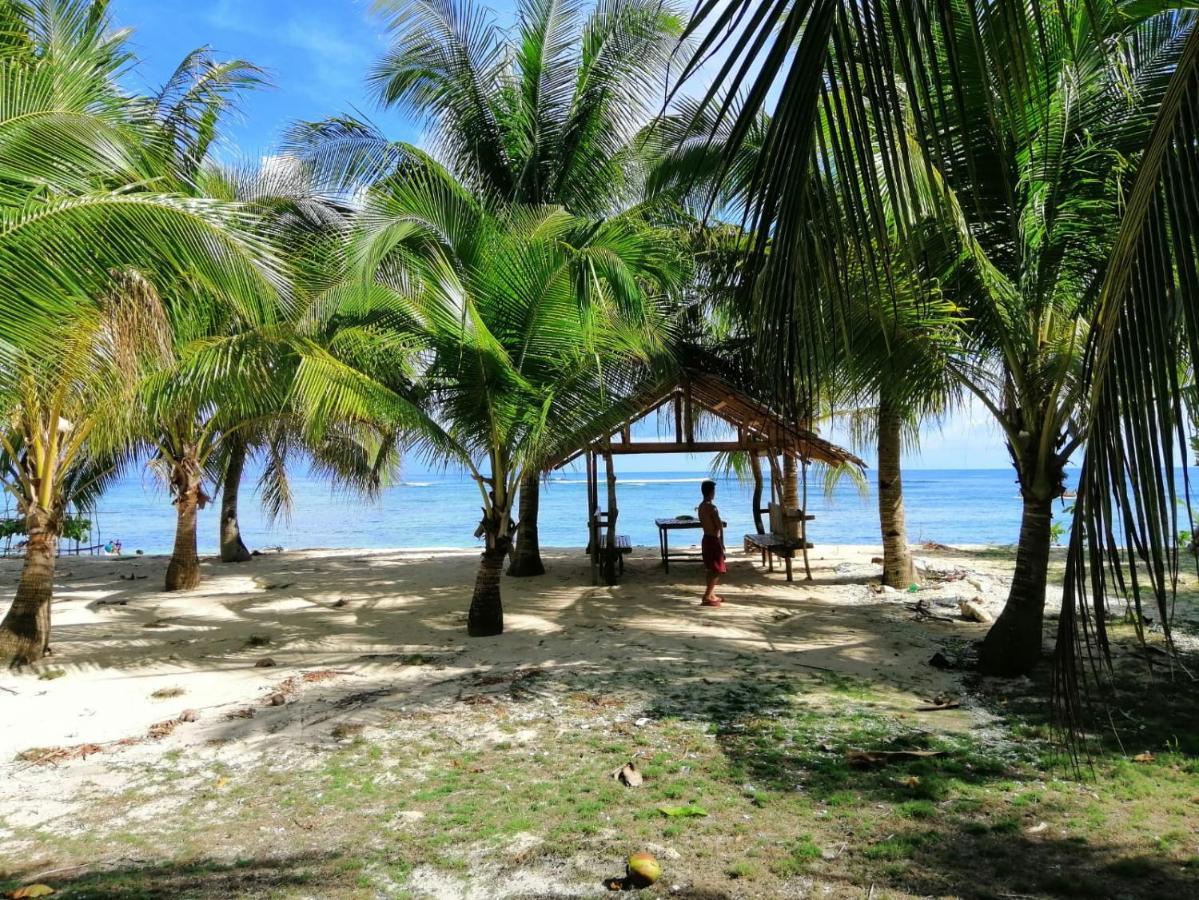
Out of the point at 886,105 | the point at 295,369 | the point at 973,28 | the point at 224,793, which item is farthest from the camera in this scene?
the point at 295,369

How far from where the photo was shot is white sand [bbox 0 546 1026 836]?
4844mm

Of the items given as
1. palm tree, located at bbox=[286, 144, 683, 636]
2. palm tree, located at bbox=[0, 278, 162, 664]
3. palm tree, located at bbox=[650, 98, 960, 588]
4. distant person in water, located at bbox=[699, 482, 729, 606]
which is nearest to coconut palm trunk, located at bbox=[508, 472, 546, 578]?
distant person in water, located at bbox=[699, 482, 729, 606]

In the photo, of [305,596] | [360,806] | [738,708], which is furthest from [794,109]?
[305,596]

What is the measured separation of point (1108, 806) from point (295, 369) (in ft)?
20.4

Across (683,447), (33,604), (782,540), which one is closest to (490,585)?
(33,604)

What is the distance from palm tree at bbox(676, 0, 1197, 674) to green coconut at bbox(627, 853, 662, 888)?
1.98 meters

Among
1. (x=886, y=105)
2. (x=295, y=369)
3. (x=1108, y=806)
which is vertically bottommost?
(x=1108, y=806)

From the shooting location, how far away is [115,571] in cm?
1296

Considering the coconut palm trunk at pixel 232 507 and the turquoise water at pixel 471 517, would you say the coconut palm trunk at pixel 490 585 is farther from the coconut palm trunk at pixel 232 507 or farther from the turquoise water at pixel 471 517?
the turquoise water at pixel 471 517

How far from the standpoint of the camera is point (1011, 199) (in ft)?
6.88

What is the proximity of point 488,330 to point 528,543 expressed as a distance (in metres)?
5.24

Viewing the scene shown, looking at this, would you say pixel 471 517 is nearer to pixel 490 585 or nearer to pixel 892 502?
pixel 892 502

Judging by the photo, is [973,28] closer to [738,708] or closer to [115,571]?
[738,708]

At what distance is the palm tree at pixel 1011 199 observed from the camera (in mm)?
1253
